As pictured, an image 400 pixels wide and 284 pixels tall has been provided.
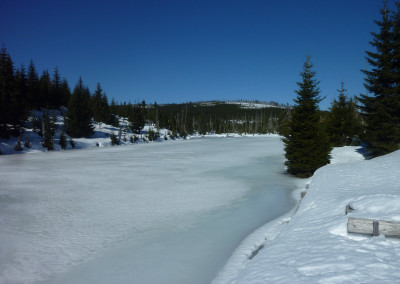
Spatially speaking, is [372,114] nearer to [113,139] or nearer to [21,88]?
[113,139]

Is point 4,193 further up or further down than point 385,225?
further down

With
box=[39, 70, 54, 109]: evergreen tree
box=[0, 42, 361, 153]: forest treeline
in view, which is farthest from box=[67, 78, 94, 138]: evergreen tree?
box=[39, 70, 54, 109]: evergreen tree

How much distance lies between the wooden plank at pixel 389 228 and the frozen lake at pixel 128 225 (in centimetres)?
367

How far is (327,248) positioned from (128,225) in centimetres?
634

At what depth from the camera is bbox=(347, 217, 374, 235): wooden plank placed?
5454mm

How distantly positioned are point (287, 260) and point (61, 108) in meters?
76.6

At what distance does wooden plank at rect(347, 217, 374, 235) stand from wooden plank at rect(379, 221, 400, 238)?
0.60ft

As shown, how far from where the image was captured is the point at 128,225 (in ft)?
28.3

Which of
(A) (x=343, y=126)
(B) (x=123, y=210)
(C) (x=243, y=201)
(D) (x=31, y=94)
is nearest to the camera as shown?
(B) (x=123, y=210)

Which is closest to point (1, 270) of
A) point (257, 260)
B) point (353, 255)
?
point (257, 260)

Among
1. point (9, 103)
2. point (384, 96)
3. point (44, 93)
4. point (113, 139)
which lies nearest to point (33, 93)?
point (44, 93)

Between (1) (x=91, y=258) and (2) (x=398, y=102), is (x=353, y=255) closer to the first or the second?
(1) (x=91, y=258)

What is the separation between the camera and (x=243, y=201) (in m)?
11.8

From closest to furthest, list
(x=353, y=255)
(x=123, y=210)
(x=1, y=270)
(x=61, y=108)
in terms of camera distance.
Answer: (x=353, y=255) → (x=1, y=270) → (x=123, y=210) → (x=61, y=108)
